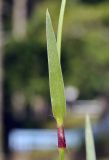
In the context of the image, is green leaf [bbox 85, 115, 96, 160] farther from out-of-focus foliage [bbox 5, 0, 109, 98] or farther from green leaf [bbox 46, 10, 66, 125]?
out-of-focus foliage [bbox 5, 0, 109, 98]

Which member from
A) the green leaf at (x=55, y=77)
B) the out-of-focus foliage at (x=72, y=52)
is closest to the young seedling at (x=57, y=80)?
the green leaf at (x=55, y=77)

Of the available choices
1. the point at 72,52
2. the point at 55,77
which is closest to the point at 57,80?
→ the point at 55,77

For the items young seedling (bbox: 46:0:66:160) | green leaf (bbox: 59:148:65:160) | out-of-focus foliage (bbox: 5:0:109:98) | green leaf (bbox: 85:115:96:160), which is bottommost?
green leaf (bbox: 59:148:65:160)

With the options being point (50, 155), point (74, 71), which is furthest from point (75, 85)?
point (50, 155)

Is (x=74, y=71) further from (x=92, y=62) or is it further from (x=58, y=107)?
(x=58, y=107)

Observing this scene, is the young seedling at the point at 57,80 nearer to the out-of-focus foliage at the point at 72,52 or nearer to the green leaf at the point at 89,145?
the green leaf at the point at 89,145

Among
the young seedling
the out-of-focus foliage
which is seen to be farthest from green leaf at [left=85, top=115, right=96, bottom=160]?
the out-of-focus foliage

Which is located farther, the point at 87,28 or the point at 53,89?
the point at 87,28
